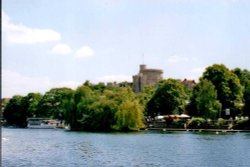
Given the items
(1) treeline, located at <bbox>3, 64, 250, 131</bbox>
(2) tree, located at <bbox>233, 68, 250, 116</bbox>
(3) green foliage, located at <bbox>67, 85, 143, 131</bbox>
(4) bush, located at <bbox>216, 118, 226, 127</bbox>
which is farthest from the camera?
(4) bush, located at <bbox>216, 118, 226, 127</bbox>

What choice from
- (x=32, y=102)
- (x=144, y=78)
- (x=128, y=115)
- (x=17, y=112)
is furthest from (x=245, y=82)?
(x=17, y=112)

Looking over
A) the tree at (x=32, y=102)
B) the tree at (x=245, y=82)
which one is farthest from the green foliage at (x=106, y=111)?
the tree at (x=32, y=102)

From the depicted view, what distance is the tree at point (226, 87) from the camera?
97.4 m

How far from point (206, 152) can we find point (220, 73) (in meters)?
56.8

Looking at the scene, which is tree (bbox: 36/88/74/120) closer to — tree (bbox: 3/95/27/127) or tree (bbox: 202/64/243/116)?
tree (bbox: 3/95/27/127)

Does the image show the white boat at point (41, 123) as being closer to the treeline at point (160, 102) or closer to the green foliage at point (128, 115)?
the treeline at point (160, 102)

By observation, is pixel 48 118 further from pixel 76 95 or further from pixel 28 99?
pixel 76 95

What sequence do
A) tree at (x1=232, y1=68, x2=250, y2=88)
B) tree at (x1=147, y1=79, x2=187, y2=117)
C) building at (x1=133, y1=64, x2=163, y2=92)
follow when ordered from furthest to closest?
building at (x1=133, y1=64, x2=163, y2=92)
tree at (x1=232, y1=68, x2=250, y2=88)
tree at (x1=147, y1=79, x2=187, y2=117)

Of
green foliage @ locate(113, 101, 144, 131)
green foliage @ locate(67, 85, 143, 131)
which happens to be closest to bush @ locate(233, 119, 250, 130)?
green foliage @ locate(67, 85, 143, 131)

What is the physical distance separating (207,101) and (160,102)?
66.7 feet

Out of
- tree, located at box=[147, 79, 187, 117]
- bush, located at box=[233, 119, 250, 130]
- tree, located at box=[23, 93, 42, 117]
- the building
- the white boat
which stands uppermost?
the building

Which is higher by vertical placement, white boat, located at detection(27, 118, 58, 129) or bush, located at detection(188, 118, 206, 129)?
white boat, located at detection(27, 118, 58, 129)

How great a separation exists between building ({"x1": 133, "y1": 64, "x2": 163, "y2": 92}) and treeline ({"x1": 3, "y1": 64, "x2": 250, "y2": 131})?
6413 cm

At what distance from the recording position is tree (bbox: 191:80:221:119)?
91312 millimetres
